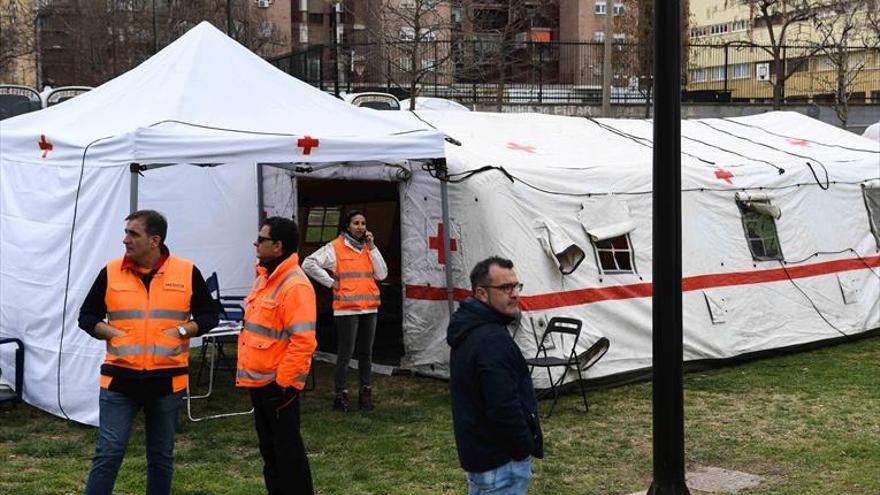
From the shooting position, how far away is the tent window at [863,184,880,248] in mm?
13812

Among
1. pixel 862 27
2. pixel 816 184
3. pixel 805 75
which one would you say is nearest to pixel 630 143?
pixel 816 184

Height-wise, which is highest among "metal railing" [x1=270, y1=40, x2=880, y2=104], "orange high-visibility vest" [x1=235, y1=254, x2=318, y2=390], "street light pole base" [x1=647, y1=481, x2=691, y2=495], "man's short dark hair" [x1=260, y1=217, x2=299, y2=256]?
"metal railing" [x1=270, y1=40, x2=880, y2=104]

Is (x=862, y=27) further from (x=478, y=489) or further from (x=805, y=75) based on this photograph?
(x=478, y=489)

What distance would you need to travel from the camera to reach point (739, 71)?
128 ft

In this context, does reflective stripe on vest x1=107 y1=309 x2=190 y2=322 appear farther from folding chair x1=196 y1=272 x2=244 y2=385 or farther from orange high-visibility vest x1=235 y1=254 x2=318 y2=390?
folding chair x1=196 y1=272 x2=244 y2=385

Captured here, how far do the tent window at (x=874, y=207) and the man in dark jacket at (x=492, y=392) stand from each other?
33.4 feet

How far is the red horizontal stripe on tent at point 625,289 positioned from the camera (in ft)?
34.5

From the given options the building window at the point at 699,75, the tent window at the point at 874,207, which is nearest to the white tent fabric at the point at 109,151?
the tent window at the point at 874,207

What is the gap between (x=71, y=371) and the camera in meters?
9.05

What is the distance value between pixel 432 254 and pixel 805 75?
34920 mm

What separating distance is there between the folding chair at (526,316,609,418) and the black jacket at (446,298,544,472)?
471cm

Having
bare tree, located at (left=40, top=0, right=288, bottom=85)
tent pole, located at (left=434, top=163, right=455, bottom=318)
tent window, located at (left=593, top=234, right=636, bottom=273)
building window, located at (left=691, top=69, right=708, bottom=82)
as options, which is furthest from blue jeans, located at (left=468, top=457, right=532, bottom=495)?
building window, located at (left=691, top=69, right=708, bottom=82)

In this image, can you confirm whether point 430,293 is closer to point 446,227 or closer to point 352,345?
point 446,227

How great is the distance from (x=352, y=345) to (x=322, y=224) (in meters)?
4.08
